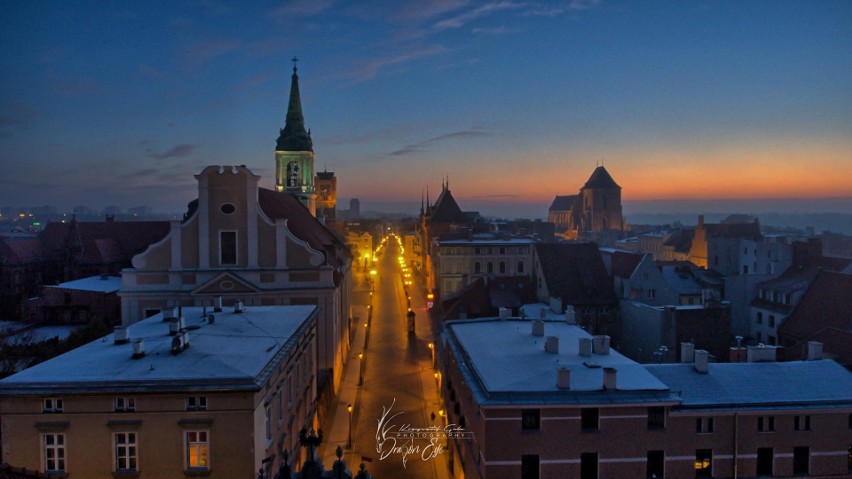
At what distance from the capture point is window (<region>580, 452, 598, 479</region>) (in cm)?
2058

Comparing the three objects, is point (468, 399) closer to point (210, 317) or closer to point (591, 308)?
point (210, 317)

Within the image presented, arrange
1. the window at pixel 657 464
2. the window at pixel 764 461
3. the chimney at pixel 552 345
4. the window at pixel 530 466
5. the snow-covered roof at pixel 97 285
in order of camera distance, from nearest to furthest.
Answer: the window at pixel 530 466 < the window at pixel 657 464 < the window at pixel 764 461 < the chimney at pixel 552 345 < the snow-covered roof at pixel 97 285

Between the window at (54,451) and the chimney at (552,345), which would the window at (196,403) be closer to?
the window at (54,451)

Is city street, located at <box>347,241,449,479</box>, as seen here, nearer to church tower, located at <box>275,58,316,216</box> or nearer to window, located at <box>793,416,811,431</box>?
window, located at <box>793,416,811,431</box>

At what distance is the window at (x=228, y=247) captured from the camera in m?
37.9

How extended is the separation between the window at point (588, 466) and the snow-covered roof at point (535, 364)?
6.42ft

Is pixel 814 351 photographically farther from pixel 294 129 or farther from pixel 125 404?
pixel 294 129

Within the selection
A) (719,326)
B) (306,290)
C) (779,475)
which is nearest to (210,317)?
(306,290)

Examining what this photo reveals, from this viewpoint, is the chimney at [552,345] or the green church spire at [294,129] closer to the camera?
the chimney at [552,345]

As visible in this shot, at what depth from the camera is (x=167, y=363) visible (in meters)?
19.5

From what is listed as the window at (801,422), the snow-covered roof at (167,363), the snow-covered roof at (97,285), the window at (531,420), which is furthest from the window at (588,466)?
the snow-covered roof at (97,285)
